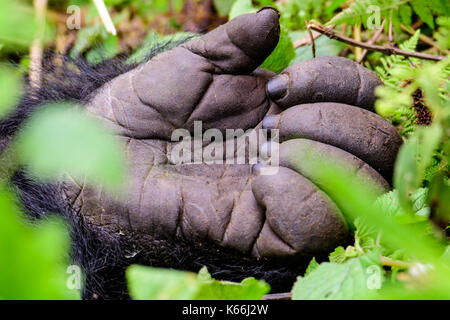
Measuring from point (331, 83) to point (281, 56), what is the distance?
415 millimetres

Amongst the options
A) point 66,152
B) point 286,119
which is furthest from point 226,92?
point 66,152

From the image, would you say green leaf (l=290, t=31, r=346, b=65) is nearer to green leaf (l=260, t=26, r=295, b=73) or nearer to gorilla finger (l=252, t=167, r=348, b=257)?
green leaf (l=260, t=26, r=295, b=73)

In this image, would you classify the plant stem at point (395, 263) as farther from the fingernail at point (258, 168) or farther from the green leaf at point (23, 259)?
the green leaf at point (23, 259)

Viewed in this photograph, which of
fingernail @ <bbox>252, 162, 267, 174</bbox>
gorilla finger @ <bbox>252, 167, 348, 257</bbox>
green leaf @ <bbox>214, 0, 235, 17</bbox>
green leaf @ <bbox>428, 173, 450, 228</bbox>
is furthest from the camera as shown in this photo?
Answer: green leaf @ <bbox>214, 0, 235, 17</bbox>

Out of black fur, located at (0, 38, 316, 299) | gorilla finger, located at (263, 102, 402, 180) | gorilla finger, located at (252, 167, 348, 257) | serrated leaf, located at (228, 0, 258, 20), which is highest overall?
serrated leaf, located at (228, 0, 258, 20)

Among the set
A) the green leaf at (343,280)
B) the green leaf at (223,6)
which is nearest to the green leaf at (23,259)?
the green leaf at (343,280)

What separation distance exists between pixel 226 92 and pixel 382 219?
0.77m

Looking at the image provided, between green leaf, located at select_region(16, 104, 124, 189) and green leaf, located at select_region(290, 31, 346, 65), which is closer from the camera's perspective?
green leaf, located at select_region(16, 104, 124, 189)

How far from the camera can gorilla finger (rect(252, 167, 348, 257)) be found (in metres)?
1.00

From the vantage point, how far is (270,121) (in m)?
1.20

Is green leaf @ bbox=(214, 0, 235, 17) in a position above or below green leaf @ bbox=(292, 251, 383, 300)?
above

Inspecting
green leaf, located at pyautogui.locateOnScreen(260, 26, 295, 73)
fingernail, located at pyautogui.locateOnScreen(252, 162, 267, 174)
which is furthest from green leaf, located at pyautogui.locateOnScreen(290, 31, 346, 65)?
fingernail, located at pyautogui.locateOnScreen(252, 162, 267, 174)

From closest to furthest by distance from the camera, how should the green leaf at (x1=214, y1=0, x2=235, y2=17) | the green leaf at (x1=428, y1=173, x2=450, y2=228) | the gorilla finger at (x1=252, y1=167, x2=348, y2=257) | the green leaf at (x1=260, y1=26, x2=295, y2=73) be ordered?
1. the green leaf at (x1=428, y1=173, x2=450, y2=228)
2. the gorilla finger at (x1=252, y1=167, x2=348, y2=257)
3. the green leaf at (x1=260, y1=26, x2=295, y2=73)
4. the green leaf at (x1=214, y1=0, x2=235, y2=17)

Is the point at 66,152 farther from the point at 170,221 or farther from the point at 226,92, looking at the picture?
the point at 226,92
